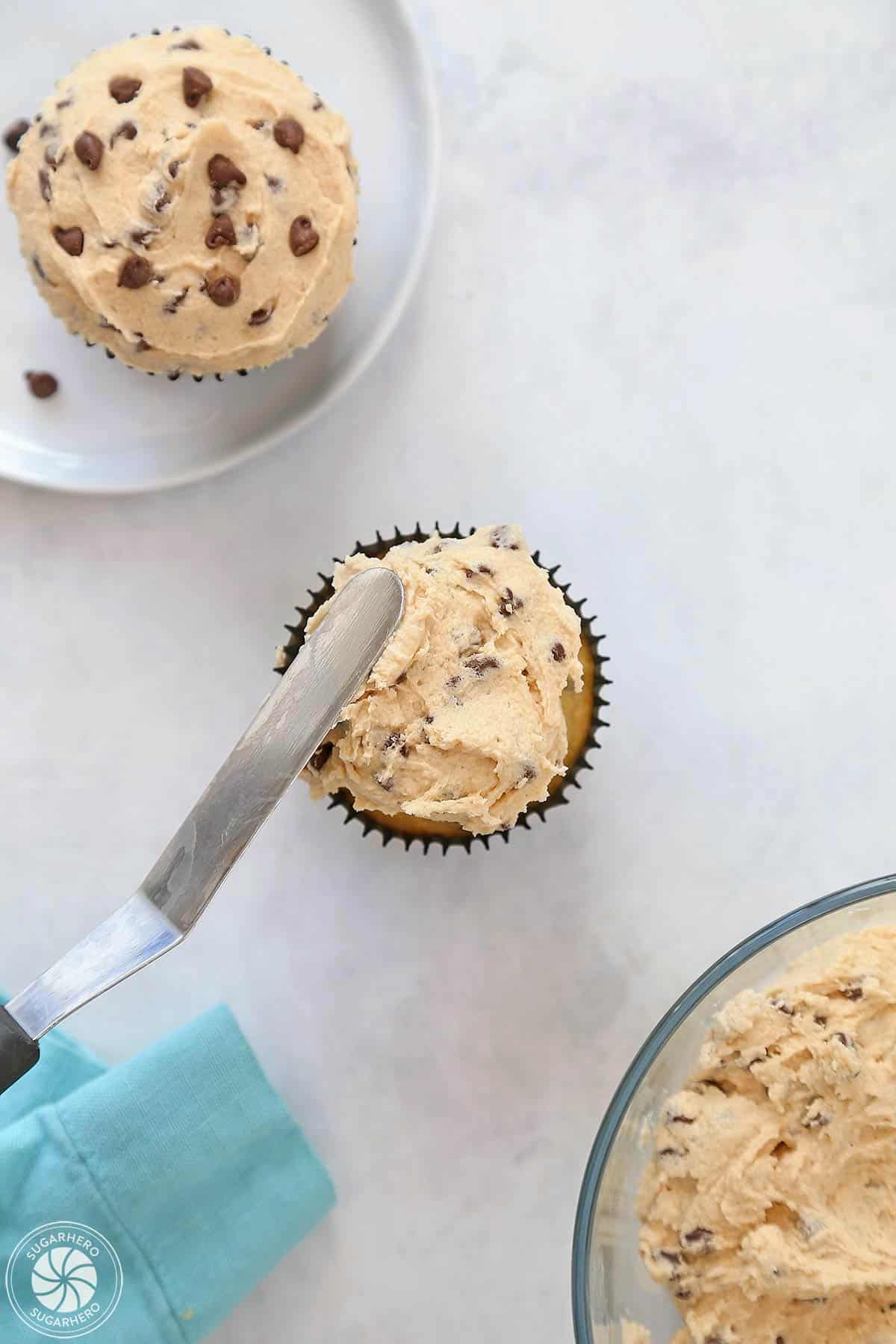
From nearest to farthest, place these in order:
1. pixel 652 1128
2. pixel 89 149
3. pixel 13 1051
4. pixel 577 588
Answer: pixel 13 1051, pixel 89 149, pixel 652 1128, pixel 577 588

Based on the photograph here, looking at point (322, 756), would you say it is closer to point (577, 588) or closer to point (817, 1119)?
point (577, 588)

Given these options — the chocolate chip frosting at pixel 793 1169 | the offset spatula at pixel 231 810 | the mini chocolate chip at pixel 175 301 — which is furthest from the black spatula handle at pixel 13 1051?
the mini chocolate chip at pixel 175 301

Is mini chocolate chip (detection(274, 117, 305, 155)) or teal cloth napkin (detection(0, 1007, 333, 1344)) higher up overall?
mini chocolate chip (detection(274, 117, 305, 155))

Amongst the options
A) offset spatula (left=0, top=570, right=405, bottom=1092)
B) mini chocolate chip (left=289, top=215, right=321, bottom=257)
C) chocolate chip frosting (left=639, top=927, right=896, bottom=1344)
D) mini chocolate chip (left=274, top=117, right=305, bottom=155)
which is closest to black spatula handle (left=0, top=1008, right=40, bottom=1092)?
offset spatula (left=0, top=570, right=405, bottom=1092)

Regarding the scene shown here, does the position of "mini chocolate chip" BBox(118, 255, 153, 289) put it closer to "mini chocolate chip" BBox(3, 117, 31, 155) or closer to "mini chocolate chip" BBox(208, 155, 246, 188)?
"mini chocolate chip" BBox(208, 155, 246, 188)

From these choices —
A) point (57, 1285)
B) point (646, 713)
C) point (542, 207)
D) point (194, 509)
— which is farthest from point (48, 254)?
point (57, 1285)

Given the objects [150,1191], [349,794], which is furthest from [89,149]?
[150,1191]
